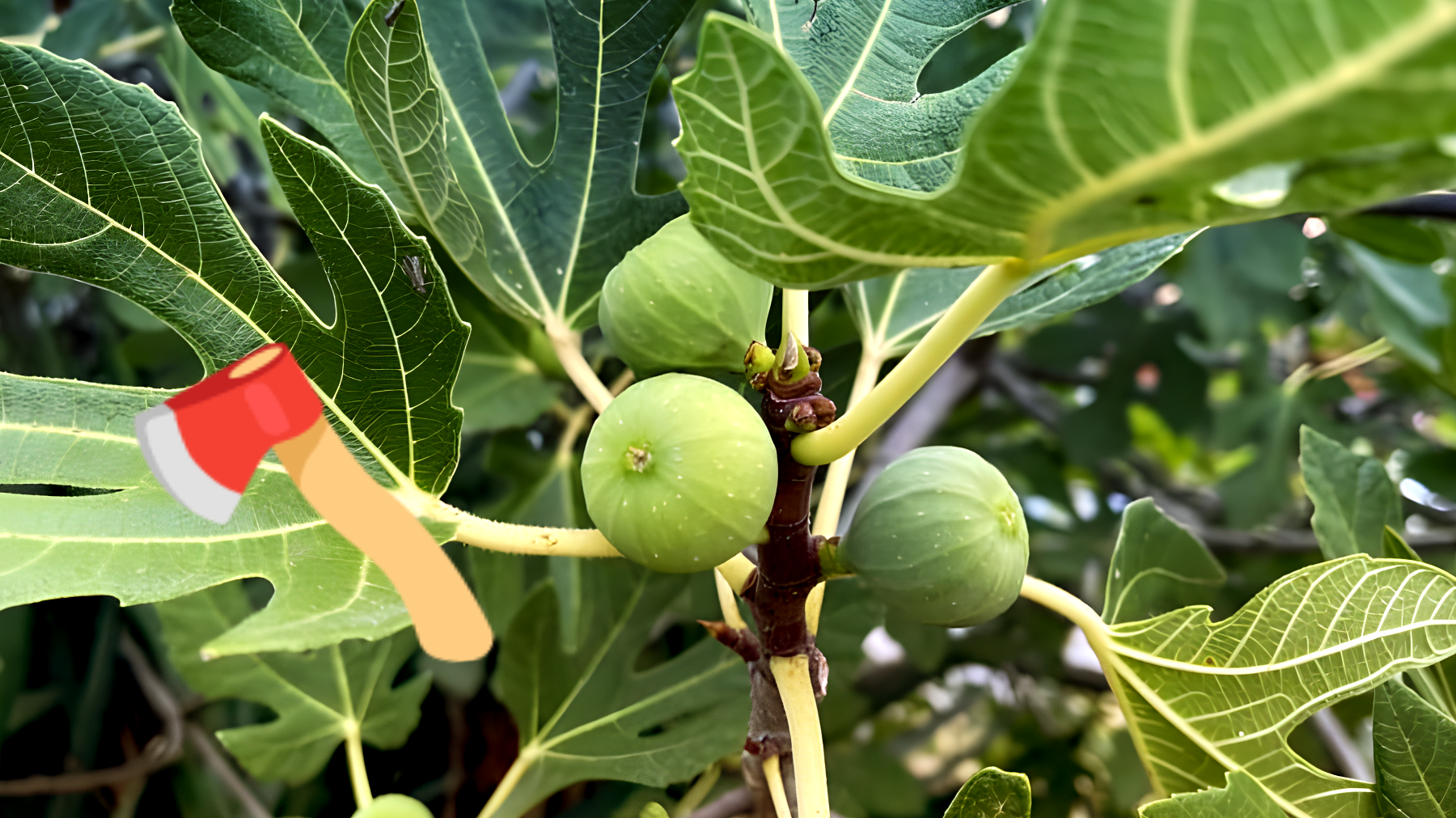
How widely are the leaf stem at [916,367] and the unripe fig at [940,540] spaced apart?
0.18 ft

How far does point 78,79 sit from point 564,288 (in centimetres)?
36

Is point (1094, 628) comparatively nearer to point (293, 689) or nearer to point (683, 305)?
point (683, 305)

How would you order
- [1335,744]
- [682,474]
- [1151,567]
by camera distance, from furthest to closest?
1. [1335,744]
2. [1151,567]
3. [682,474]

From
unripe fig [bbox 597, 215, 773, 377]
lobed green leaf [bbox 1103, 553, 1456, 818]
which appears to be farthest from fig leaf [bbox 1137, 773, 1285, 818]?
unripe fig [bbox 597, 215, 773, 377]

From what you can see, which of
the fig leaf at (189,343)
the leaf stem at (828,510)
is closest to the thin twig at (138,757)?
the fig leaf at (189,343)

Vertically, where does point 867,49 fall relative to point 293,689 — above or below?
above

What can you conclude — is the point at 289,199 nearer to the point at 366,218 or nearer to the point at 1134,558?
the point at 366,218

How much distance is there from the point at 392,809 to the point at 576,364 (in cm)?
40

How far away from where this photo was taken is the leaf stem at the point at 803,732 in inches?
23.2

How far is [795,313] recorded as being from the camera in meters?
0.63

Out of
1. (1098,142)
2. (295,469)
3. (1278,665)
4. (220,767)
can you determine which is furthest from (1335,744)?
(220,767)

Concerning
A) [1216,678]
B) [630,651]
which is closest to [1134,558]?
[1216,678]

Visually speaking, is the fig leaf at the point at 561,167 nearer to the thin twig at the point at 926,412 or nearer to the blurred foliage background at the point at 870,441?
the blurred foliage background at the point at 870,441

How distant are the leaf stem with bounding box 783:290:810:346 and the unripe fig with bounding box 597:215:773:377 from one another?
0.02 meters
